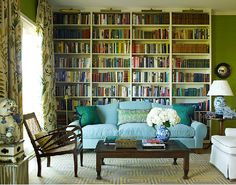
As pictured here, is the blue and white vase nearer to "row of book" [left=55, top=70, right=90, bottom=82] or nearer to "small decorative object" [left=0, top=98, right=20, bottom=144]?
"small decorative object" [left=0, top=98, right=20, bottom=144]

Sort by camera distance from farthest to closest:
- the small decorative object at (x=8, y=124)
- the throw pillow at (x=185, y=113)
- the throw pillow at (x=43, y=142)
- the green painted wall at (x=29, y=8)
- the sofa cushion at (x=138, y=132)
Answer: the throw pillow at (x=185, y=113) < the sofa cushion at (x=138, y=132) < the green painted wall at (x=29, y=8) < the throw pillow at (x=43, y=142) < the small decorative object at (x=8, y=124)

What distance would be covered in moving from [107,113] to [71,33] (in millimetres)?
1874

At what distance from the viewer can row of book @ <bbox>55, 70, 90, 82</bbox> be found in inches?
253

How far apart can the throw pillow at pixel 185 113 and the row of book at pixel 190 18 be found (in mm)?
1826

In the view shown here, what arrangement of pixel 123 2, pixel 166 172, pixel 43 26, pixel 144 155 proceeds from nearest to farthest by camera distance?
pixel 144 155 → pixel 166 172 → pixel 43 26 → pixel 123 2

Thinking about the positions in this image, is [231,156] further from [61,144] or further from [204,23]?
[204,23]

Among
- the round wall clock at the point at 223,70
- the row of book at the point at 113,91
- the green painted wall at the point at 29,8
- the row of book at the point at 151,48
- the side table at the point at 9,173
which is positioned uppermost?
the green painted wall at the point at 29,8

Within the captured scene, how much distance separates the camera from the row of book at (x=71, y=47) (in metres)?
Result: 6.38

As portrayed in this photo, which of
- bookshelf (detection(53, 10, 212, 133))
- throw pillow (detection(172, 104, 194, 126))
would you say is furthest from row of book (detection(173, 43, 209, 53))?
throw pillow (detection(172, 104, 194, 126))

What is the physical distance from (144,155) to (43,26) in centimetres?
316

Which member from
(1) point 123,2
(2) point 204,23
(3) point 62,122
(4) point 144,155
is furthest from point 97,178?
(2) point 204,23

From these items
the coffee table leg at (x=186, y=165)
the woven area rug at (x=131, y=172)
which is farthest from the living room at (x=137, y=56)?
the coffee table leg at (x=186, y=165)

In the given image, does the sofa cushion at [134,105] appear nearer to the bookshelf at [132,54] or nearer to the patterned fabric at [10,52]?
the bookshelf at [132,54]

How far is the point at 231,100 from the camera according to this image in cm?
661
